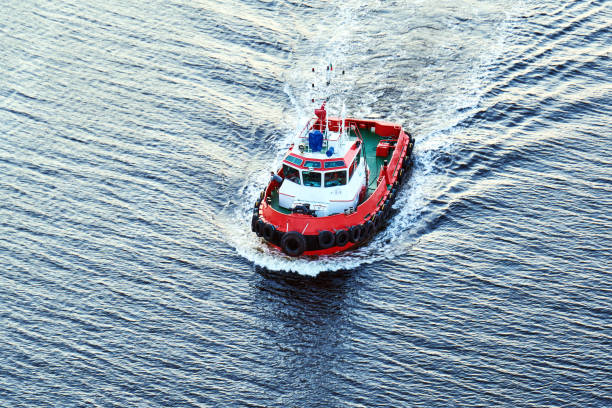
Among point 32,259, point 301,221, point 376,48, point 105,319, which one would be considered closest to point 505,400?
point 301,221

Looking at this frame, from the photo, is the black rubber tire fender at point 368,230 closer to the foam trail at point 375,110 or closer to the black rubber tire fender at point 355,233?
the black rubber tire fender at point 355,233

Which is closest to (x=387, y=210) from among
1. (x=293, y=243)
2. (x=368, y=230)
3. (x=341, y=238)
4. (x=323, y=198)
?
(x=368, y=230)

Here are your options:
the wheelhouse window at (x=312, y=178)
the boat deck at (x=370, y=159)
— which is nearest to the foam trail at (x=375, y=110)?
the boat deck at (x=370, y=159)

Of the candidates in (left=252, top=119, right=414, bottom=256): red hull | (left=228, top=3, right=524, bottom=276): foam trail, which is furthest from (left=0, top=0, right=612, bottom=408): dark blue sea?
(left=252, top=119, right=414, bottom=256): red hull

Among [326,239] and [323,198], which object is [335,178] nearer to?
[323,198]

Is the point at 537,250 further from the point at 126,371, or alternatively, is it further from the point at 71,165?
the point at 71,165
